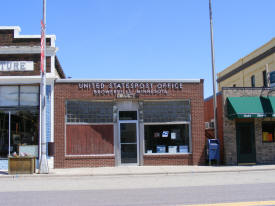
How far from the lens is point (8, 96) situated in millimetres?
17438

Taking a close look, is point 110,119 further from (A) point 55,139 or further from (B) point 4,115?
(B) point 4,115

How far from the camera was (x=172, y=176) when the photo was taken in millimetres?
14602

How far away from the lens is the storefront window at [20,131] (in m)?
17.2

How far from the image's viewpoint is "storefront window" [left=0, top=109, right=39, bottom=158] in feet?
56.4

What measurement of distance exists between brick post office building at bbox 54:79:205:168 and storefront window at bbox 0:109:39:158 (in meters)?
1.16

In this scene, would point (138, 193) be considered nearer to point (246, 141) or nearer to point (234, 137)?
point (234, 137)

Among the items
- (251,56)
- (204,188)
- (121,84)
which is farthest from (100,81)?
(251,56)

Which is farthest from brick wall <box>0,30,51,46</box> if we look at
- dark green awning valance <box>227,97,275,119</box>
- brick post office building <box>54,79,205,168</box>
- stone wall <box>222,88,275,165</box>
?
dark green awning valance <box>227,97,275,119</box>

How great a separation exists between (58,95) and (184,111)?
21.7 ft

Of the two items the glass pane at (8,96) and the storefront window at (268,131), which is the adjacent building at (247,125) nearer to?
the storefront window at (268,131)

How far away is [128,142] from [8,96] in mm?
6548

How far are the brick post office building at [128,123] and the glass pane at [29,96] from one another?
1009 mm

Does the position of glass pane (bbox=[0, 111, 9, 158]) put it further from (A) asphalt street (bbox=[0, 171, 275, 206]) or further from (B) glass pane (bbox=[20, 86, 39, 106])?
(A) asphalt street (bbox=[0, 171, 275, 206])

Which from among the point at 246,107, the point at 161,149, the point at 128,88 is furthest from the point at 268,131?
the point at 128,88
